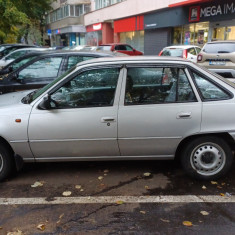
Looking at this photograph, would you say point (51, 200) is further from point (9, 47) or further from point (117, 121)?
point (9, 47)

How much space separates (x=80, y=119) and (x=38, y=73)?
3.07m

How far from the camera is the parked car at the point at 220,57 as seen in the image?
9.53 meters

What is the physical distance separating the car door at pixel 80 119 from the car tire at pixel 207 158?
38.5 inches

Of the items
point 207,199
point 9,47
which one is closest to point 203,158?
point 207,199

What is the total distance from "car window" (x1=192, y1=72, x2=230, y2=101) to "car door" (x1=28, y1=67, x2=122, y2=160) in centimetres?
104

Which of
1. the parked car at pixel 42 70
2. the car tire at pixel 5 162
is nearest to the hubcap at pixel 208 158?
the car tire at pixel 5 162

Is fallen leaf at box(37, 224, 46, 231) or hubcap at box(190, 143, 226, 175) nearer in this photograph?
fallen leaf at box(37, 224, 46, 231)

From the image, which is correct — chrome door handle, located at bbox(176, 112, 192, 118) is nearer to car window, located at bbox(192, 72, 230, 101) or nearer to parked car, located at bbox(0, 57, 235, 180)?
parked car, located at bbox(0, 57, 235, 180)

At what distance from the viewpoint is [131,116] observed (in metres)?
3.64

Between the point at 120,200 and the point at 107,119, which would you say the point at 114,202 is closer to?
the point at 120,200

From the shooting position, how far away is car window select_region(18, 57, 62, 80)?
20.3 ft

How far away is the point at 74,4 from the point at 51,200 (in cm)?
4279

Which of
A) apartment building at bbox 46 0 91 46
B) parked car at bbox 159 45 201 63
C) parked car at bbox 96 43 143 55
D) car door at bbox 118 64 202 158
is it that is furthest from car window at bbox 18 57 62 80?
apartment building at bbox 46 0 91 46

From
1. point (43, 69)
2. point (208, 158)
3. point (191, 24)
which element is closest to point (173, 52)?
point (191, 24)
